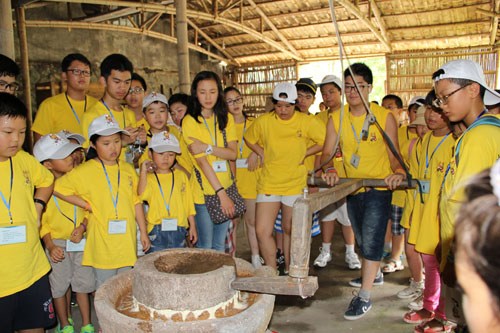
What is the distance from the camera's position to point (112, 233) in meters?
2.77

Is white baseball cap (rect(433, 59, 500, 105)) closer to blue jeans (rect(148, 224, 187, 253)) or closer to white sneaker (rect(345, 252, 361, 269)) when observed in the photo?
blue jeans (rect(148, 224, 187, 253))

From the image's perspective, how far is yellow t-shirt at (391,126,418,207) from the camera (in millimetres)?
4163

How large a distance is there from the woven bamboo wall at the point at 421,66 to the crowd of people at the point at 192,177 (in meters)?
9.32

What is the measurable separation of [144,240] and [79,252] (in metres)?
0.46

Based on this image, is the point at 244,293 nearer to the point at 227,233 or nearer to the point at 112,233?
the point at 112,233

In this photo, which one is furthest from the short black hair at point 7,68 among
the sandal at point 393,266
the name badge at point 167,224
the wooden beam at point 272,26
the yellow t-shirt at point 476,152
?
the wooden beam at point 272,26

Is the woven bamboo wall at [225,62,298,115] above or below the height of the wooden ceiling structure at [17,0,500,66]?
below

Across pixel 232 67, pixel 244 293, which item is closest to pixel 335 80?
pixel 244 293

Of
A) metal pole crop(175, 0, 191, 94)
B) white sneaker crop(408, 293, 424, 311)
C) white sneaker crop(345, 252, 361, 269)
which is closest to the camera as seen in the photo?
white sneaker crop(408, 293, 424, 311)

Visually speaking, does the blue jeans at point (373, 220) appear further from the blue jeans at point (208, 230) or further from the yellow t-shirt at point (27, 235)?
the yellow t-shirt at point (27, 235)

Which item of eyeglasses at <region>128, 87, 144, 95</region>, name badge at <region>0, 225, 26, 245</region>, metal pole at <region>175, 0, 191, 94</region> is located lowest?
name badge at <region>0, 225, 26, 245</region>

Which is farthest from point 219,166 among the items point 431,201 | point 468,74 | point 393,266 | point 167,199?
point 393,266

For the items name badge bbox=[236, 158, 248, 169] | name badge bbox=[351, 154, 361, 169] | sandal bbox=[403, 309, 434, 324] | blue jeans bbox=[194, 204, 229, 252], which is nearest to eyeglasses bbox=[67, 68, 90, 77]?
blue jeans bbox=[194, 204, 229, 252]

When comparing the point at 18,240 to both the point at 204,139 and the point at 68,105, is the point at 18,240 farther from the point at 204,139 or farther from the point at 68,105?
the point at 68,105
